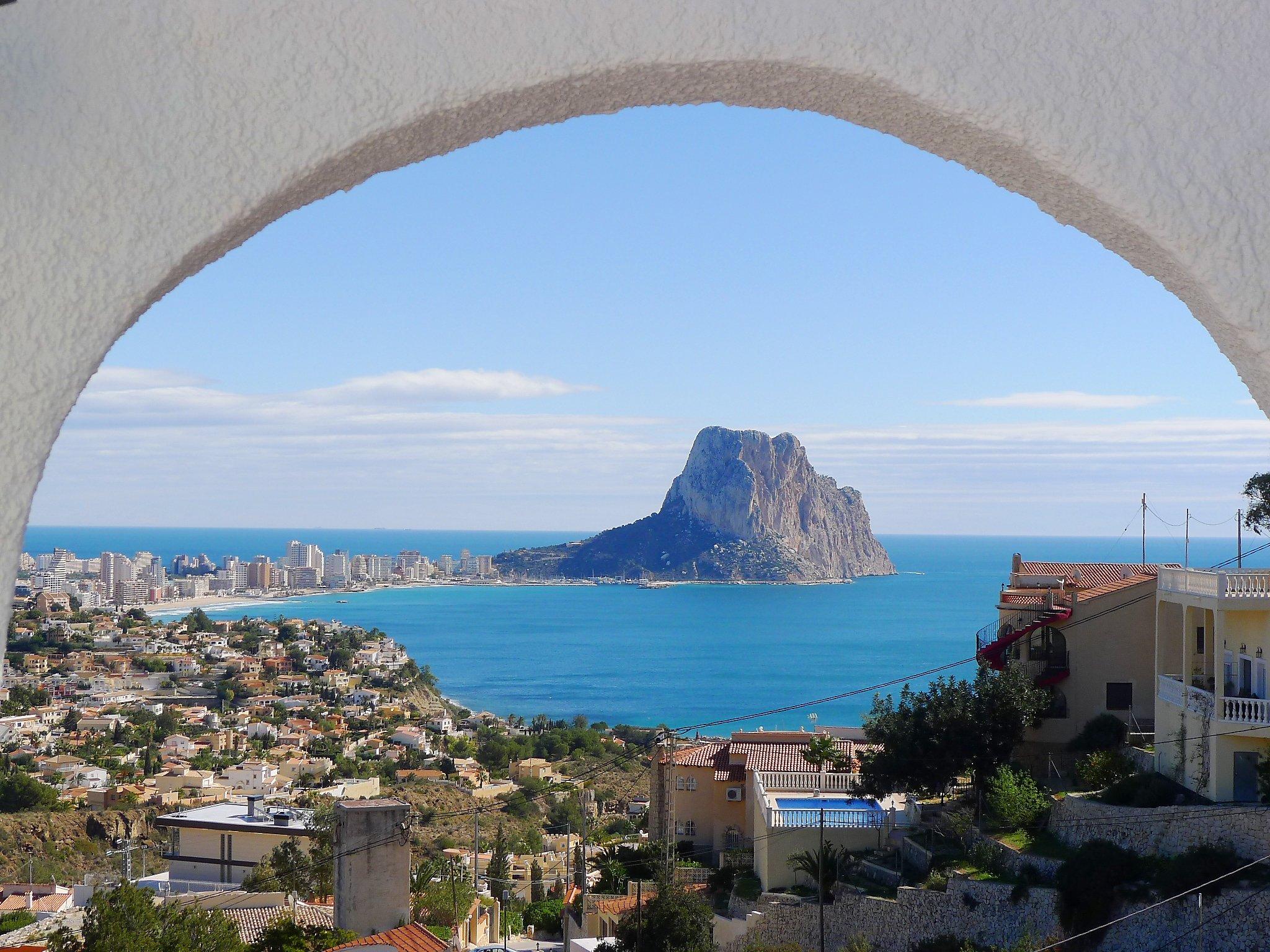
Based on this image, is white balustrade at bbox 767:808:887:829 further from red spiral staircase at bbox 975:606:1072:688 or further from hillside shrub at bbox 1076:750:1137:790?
red spiral staircase at bbox 975:606:1072:688

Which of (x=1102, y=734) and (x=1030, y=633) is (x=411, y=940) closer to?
(x=1102, y=734)

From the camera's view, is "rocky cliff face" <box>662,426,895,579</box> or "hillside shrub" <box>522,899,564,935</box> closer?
"hillside shrub" <box>522,899,564,935</box>

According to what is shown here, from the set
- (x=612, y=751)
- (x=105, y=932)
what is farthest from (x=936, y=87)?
(x=612, y=751)

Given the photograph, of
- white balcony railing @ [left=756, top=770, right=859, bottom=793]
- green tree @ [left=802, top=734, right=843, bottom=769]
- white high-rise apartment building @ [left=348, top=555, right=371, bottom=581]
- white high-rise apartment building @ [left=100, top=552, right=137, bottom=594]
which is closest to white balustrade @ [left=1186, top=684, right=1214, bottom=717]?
white balcony railing @ [left=756, top=770, right=859, bottom=793]

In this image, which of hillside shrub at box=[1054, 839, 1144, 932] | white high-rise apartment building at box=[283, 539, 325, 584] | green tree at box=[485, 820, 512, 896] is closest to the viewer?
hillside shrub at box=[1054, 839, 1144, 932]

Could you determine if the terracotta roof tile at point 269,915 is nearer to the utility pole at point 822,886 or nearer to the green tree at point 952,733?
the utility pole at point 822,886

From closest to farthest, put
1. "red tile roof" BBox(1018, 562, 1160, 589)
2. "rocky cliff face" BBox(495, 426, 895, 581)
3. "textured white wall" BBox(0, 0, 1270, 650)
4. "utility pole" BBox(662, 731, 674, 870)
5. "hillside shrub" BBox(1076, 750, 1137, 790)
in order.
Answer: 1. "textured white wall" BBox(0, 0, 1270, 650)
2. "hillside shrub" BBox(1076, 750, 1137, 790)
3. "utility pole" BBox(662, 731, 674, 870)
4. "red tile roof" BBox(1018, 562, 1160, 589)
5. "rocky cliff face" BBox(495, 426, 895, 581)

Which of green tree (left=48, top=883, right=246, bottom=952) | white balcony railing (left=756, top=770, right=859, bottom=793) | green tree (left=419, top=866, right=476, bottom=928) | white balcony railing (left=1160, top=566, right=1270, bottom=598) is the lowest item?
green tree (left=419, top=866, right=476, bottom=928)
